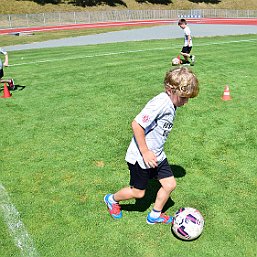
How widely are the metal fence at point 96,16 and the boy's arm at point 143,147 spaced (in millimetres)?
43427

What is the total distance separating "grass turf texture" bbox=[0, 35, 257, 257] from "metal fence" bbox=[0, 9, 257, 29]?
3692 centimetres

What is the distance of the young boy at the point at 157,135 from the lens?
3703mm

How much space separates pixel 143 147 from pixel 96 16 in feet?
164

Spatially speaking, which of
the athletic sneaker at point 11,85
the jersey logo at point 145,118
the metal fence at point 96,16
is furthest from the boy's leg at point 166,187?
the metal fence at point 96,16

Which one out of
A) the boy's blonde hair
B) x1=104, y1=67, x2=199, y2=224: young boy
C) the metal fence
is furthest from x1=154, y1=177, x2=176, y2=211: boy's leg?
the metal fence

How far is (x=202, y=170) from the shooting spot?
572 centimetres

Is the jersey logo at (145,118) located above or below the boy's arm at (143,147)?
above

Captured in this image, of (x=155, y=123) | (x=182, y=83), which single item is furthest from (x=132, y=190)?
(x=182, y=83)

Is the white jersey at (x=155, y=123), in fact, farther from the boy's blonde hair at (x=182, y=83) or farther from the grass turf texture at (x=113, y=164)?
the grass turf texture at (x=113, y=164)

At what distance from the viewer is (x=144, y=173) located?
405cm

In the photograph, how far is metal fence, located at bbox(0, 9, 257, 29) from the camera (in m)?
44.9

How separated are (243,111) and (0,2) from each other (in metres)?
50.5

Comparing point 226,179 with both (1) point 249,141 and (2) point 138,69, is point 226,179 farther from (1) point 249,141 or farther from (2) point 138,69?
(2) point 138,69

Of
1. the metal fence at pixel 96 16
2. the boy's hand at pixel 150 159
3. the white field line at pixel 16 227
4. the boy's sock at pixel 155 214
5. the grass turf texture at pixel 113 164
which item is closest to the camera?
the boy's hand at pixel 150 159
